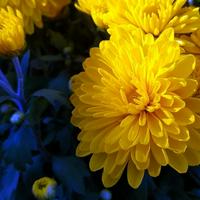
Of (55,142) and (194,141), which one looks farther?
(55,142)

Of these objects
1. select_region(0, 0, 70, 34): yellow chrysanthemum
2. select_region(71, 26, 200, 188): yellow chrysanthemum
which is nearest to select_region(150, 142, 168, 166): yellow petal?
select_region(71, 26, 200, 188): yellow chrysanthemum

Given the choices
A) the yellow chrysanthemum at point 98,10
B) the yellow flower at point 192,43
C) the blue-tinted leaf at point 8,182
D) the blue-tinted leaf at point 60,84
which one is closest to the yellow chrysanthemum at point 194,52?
the yellow flower at point 192,43

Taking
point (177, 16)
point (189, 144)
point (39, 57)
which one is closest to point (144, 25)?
point (177, 16)

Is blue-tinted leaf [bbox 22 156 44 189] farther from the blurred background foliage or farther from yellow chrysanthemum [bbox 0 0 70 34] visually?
yellow chrysanthemum [bbox 0 0 70 34]

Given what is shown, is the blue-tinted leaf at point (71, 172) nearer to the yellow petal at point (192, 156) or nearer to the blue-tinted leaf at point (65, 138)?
the blue-tinted leaf at point (65, 138)

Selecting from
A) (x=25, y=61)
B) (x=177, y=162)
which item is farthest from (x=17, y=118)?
(x=177, y=162)

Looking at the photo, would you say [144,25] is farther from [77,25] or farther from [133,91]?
[77,25]

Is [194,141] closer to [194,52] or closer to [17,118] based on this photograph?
[194,52]
